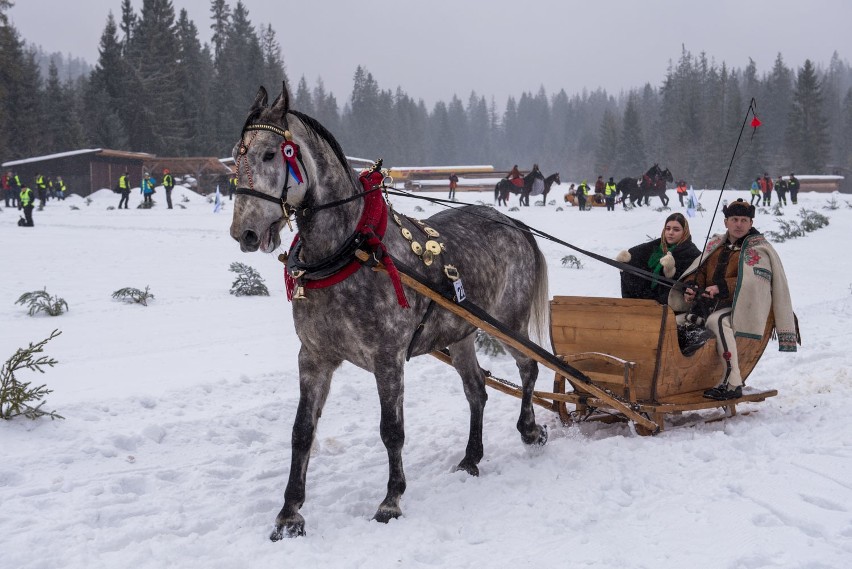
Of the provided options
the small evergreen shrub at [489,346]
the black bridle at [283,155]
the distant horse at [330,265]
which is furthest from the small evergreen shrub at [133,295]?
the black bridle at [283,155]

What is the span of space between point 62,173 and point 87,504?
1687 inches

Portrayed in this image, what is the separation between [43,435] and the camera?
17.5 ft

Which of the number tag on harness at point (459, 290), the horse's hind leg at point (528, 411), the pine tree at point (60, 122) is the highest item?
the pine tree at point (60, 122)

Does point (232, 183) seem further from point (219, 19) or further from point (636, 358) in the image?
point (219, 19)

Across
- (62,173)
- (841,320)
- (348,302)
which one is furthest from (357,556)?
(62,173)

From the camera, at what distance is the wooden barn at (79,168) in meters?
40.4

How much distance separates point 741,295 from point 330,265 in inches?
150

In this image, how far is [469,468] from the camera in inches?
210

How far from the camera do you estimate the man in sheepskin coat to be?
5.98m

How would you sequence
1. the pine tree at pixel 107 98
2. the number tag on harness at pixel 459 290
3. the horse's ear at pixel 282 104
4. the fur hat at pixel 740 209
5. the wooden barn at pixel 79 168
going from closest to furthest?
the horse's ear at pixel 282 104
the number tag on harness at pixel 459 290
the fur hat at pixel 740 209
the wooden barn at pixel 79 168
the pine tree at pixel 107 98

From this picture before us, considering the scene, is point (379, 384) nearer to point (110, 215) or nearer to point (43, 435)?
point (43, 435)

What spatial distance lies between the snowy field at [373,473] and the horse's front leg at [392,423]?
126 mm

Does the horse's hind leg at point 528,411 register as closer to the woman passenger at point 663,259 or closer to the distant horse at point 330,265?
the distant horse at point 330,265

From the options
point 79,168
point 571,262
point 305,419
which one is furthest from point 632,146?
point 305,419
